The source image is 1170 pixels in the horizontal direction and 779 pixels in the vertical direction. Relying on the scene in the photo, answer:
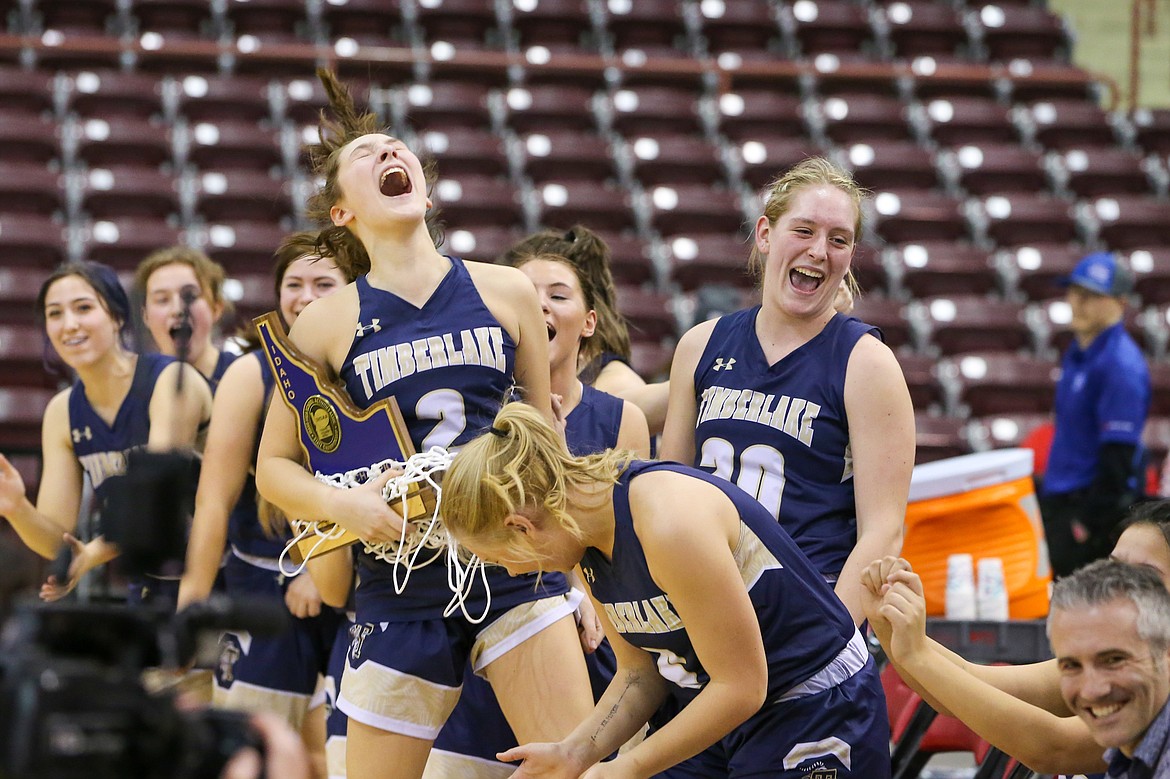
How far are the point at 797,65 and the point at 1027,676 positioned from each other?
28.5ft

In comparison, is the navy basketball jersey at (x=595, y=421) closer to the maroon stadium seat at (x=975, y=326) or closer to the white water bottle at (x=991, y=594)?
the white water bottle at (x=991, y=594)

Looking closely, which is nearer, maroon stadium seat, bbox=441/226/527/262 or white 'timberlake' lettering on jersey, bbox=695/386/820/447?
white 'timberlake' lettering on jersey, bbox=695/386/820/447

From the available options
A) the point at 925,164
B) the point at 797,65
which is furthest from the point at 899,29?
the point at 925,164

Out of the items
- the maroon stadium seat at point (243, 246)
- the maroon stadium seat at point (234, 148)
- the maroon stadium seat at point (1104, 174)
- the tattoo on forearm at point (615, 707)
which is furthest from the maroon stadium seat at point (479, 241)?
the tattoo on forearm at point (615, 707)

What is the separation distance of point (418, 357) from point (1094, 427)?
423 cm

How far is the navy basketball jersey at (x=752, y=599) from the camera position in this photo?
2264 mm

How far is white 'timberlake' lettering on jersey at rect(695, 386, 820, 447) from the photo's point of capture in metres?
2.79

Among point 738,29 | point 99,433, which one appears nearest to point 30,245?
point 99,433

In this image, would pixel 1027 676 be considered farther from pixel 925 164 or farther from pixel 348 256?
pixel 925 164

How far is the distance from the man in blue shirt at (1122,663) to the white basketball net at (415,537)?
3.37 feet

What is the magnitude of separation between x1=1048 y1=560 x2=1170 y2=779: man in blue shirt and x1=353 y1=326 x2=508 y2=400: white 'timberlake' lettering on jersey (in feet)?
3.91

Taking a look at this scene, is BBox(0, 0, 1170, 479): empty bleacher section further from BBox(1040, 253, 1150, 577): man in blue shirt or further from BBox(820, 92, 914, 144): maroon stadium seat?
BBox(1040, 253, 1150, 577): man in blue shirt

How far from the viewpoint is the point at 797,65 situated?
34.8ft

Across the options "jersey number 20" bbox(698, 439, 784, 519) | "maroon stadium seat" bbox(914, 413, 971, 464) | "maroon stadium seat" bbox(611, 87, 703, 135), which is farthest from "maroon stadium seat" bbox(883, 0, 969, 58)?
"jersey number 20" bbox(698, 439, 784, 519)
